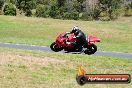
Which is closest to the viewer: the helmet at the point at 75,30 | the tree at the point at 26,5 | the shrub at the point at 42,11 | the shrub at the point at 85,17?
the helmet at the point at 75,30

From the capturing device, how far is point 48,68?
71.1ft

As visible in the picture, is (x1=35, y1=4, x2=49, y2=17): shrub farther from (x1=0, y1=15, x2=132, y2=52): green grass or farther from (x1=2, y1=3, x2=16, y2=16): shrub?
(x1=0, y1=15, x2=132, y2=52): green grass

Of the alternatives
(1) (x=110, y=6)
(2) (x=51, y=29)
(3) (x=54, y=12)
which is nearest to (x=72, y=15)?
(3) (x=54, y=12)

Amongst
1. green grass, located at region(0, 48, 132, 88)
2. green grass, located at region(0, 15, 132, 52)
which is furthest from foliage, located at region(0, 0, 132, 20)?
green grass, located at region(0, 48, 132, 88)

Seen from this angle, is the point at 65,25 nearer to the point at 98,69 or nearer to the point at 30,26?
the point at 30,26

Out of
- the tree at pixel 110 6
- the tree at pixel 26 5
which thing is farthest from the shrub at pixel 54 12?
the tree at pixel 110 6

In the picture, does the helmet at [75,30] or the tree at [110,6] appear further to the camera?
the tree at [110,6]

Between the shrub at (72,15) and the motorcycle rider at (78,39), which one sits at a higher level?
the motorcycle rider at (78,39)

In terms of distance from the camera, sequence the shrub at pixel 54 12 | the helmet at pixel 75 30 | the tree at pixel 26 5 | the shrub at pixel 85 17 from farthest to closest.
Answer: the shrub at pixel 85 17, the tree at pixel 26 5, the shrub at pixel 54 12, the helmet at pixel 75 30

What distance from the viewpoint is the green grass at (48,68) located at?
1875 cm

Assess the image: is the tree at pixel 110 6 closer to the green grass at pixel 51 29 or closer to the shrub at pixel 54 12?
the shrub at pixel 54 12

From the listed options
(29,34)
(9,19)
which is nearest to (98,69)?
(29,34)

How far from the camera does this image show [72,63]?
22906 mm

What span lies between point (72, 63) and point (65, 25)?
39.3m
